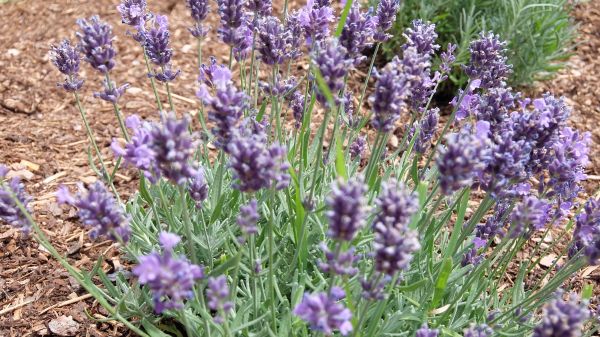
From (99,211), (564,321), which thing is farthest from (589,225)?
(99,211)

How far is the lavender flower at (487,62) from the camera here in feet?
8.88

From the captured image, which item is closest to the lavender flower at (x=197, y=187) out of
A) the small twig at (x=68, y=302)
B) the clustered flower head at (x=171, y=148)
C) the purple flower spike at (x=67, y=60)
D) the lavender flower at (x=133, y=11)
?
the clustered flower head at (x=171, y=148)

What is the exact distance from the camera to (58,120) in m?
4.77

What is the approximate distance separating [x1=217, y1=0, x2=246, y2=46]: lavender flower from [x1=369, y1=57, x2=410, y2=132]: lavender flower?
33.6 inches

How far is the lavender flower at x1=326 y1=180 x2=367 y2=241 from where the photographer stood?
158 cm

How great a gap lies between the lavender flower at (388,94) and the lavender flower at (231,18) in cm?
85

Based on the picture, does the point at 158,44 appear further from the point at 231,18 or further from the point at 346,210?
the point at 346,210

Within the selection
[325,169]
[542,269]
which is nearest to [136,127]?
[325,169]

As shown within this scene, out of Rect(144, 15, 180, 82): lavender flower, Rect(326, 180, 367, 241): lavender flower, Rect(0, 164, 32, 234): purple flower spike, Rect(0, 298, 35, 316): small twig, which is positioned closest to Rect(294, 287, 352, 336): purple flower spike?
Rect(326, 180, 367, 241): lavender flower

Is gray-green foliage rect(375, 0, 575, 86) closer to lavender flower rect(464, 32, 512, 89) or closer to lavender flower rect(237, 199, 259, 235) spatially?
lavender flower rect(464, 32, 512, 89)

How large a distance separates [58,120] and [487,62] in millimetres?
3419

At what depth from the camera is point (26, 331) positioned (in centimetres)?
299

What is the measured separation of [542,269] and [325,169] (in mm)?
1714

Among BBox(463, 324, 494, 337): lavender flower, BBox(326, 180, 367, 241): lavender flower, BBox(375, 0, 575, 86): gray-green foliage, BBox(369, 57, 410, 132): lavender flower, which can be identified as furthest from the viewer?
BBox(375, 0, 575, 86): gray-green foliage
